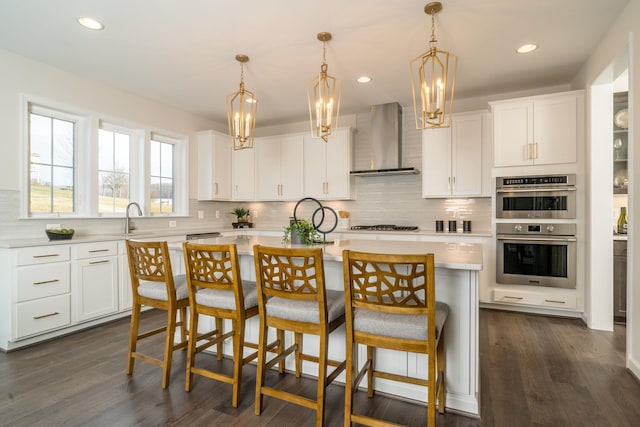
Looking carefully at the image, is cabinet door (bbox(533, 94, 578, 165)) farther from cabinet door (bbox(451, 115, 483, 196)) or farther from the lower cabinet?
the lower cabinet

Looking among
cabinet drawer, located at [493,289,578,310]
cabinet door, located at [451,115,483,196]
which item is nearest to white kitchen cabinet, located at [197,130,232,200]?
cabinet door, located at [451,115,483,196]

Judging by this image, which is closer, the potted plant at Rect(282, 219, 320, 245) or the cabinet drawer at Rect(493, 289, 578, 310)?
Result: the potted plant at Rect(282, 219, 320, 245)

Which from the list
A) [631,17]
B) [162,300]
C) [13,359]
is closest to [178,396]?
[162,300]

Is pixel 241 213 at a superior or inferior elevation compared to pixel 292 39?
inferior

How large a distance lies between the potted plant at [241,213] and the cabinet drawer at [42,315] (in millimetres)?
3033

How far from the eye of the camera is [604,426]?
1827 mm

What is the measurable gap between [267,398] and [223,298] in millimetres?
683

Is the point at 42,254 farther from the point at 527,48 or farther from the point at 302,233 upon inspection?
the point at 527,48

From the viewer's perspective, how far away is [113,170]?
4.19 metres

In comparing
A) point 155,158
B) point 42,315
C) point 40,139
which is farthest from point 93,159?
point 42,315

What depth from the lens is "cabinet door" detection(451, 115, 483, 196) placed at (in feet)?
13.9

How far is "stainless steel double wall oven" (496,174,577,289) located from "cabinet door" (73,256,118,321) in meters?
4.27

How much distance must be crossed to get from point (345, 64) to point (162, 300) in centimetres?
278

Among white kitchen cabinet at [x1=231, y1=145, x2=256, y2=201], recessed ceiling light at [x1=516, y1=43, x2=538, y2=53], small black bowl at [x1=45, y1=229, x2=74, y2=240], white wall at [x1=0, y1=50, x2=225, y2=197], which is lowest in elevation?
small black bowl at [x1=45, y1=229, x2=74, y2=240]
